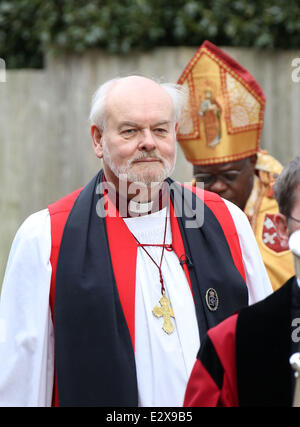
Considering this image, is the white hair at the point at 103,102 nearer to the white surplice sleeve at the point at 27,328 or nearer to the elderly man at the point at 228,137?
the white surplice sleeve at the point at 27,328

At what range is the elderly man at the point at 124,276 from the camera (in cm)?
322

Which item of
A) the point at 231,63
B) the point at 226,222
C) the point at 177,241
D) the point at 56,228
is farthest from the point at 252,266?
the point at 231,63

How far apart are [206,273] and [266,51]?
404cm

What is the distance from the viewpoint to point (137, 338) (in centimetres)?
327

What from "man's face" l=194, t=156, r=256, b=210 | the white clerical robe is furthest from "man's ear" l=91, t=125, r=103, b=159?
"man's face" l=194, t=156, r=256, b=210

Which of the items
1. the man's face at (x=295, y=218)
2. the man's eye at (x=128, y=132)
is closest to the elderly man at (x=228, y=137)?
the man's eye at (x=128, y=132)

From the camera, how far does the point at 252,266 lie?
3578mm

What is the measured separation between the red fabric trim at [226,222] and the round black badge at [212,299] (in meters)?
0.22

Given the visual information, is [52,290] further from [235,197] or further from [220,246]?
[235,197]

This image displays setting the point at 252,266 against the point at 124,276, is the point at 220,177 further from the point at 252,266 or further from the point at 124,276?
the point at 124,276

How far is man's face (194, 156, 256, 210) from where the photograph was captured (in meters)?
4.67

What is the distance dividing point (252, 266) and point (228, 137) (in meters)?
1.44

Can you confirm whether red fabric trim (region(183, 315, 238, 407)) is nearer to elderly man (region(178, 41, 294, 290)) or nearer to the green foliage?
elderly man (region(178, 41, 294, 290))

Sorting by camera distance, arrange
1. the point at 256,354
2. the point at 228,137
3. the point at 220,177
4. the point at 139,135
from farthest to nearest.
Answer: the point at 228,137 → the point at 220,177 → the point at 139,135 → the point at 256,354
